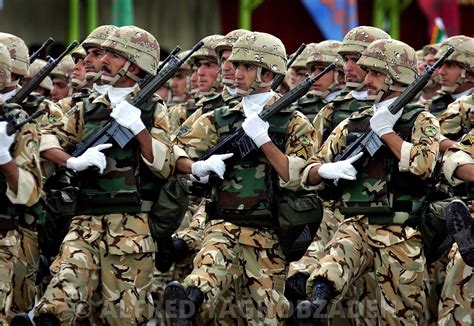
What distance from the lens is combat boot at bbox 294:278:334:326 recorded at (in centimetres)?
1009

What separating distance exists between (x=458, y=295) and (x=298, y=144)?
1.51 meters

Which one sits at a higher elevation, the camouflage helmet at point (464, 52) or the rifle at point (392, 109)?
the rifle at point (392, 109)

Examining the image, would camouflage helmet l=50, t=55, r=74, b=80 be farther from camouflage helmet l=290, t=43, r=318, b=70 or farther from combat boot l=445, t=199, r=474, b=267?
combat boot l=445, t=199, r=474, b=267

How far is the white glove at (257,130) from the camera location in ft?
33.8

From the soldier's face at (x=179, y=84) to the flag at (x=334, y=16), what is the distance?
10204 millimetres

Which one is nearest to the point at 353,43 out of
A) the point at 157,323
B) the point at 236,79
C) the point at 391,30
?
the point at 236,79

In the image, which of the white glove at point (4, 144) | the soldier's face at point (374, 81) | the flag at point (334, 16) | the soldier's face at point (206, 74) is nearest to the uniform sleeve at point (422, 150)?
the soldier's face at point (374, 81)

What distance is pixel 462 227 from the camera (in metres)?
9.80

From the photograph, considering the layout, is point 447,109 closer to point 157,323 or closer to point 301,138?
point 301,138

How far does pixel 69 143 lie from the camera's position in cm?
1061

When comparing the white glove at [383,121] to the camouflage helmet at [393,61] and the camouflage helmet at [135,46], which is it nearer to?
the camouflage helmet at [393,61]

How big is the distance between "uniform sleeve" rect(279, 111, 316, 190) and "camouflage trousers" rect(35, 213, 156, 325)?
110 cm

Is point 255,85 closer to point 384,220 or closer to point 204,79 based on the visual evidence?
point 384,220

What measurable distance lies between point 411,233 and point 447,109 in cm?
159
